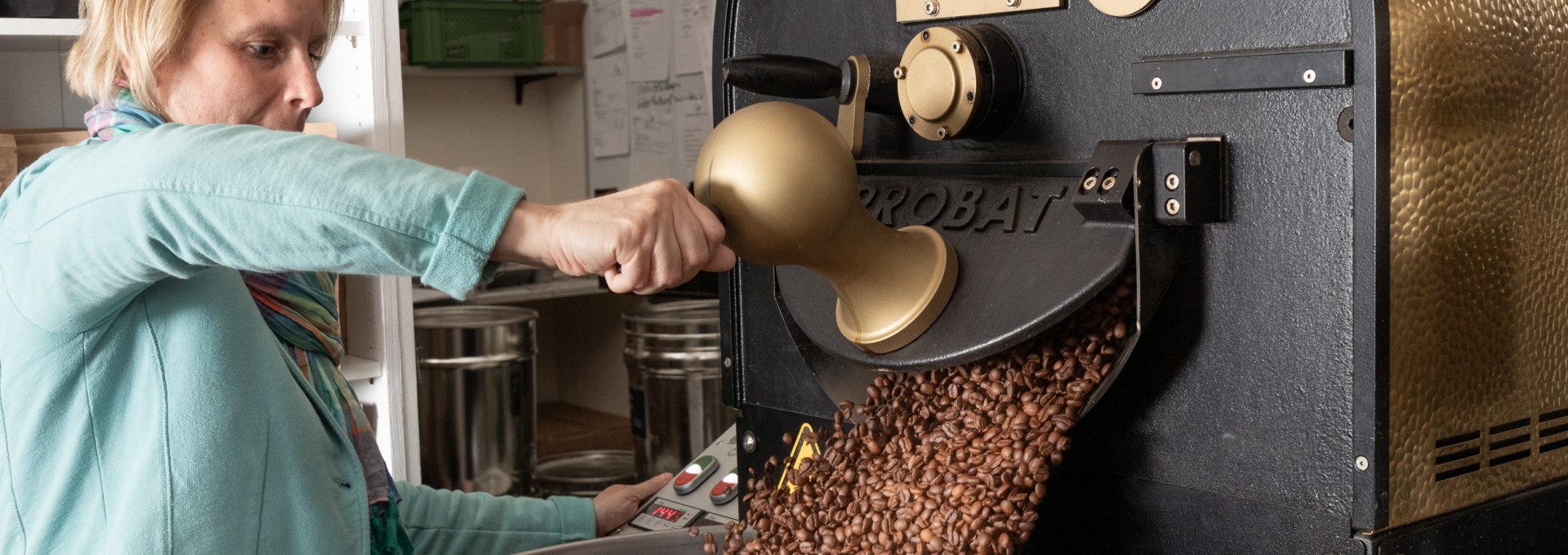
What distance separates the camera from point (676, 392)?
2889mm

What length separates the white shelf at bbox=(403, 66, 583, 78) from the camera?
4.18m

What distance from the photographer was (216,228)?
2.79 feet

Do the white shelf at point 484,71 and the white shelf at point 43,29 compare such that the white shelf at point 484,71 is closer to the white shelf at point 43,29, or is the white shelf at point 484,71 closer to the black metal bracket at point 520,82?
the black metal bracket at point 520,82

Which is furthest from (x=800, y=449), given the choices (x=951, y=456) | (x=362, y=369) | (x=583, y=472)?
(x=583, y=472)

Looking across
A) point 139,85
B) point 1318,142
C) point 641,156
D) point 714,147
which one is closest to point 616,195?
point 714,147

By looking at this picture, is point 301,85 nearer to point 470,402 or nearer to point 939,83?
point 939,83

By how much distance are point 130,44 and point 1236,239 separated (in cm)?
94

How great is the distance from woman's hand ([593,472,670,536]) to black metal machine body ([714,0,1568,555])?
25.4 inches

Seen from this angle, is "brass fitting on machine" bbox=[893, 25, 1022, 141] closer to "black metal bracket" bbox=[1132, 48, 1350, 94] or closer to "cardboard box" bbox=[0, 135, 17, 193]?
"black metal bracket" bbox=[1132, 48, 1350, 94]

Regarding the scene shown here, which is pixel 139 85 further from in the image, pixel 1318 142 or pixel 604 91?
pixel 604 91

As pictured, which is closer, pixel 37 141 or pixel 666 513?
pixel 666 513

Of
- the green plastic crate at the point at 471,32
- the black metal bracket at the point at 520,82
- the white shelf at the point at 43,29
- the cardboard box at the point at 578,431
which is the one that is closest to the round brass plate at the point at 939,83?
the white shelf at the point at 43,29

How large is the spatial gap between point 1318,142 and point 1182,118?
89 mm

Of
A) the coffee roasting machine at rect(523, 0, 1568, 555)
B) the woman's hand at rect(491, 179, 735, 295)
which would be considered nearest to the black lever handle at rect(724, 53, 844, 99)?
the coffee roasting machine at rect(523, 0, 1568, 555)
